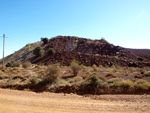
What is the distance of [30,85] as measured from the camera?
37.0 ft

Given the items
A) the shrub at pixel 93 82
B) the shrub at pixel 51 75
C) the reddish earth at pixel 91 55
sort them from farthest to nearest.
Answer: the reddish earth at pixel 91 55, the shrub at pixel 51 75, the shrub at pixel 93 82

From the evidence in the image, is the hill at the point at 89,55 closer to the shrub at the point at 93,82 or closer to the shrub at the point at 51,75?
the shrub at the point at 51,75

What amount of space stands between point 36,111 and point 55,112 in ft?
3.25

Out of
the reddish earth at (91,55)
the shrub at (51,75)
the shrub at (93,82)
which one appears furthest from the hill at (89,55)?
the shrub at (93,82)

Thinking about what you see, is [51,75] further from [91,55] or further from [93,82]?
[91,55]

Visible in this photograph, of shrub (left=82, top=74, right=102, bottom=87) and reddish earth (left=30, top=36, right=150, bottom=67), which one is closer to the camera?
shrub (left=82, top=74, right=102, bottom=87)

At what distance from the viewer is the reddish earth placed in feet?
105

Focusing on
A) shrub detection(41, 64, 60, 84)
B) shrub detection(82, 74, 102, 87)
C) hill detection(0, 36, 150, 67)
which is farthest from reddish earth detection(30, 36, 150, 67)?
shrub detection(82, 74, 102, 87)

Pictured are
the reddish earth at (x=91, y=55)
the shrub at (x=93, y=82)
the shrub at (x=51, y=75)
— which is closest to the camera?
the shrub at (x=93, y=82)

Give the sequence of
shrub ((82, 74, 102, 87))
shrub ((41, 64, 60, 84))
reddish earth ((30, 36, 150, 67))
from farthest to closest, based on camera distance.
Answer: reddish earth ((30, 36, 150, 67))
shrub ((41, 64, 60, 84))
shrub ((82, 74, 102, 87))

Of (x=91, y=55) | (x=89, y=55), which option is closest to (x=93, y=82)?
(x=89, y=55)

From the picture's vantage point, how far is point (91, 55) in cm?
3697

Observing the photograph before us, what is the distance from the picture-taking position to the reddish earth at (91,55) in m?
31.9

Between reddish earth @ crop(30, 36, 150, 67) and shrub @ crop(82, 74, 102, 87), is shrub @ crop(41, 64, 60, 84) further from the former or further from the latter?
reddish earth @ crop(30, 36, 150, 67)
